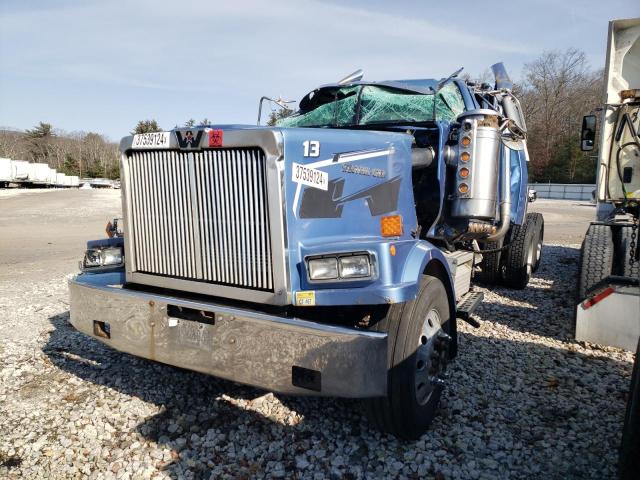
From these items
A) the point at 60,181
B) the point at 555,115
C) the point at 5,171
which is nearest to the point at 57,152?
the point at 60,181

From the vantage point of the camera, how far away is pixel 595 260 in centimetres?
553

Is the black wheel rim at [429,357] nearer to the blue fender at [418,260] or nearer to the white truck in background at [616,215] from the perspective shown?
the blue fender at [418,260]

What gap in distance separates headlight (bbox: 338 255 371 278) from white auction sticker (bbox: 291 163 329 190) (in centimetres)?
50

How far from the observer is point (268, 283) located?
282cm

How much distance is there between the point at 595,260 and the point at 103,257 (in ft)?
17.1

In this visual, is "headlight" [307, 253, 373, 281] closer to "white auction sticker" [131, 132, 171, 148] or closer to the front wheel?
the front wheel

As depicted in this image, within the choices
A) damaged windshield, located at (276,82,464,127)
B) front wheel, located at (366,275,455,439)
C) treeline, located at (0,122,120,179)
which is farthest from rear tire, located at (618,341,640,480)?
treeline, located at (0,122,120,179)

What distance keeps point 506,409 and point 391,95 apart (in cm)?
300

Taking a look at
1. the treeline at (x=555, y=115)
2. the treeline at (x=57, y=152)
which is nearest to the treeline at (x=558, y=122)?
the treeline at (x=555, y=115)

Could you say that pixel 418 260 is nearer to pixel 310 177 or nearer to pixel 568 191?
pixel 310 177

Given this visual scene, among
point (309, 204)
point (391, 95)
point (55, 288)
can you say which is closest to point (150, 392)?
point (309, 204)

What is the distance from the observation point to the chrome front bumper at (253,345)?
100 inches

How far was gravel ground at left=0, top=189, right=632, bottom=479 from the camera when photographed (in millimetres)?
2867

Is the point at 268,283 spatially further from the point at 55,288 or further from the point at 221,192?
the point at 55,288
